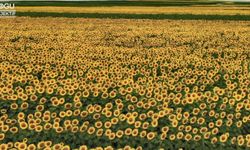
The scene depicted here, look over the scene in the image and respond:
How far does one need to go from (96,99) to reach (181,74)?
131 inches

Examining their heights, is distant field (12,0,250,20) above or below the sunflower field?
below

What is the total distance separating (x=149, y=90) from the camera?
36.2 ft

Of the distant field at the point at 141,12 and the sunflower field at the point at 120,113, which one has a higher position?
the sunflower field at the point at 120,113

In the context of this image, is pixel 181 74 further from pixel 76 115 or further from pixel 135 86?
pixel 76 115

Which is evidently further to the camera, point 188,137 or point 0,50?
point 0,50

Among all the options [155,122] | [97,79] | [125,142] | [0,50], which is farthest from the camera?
[0,50]

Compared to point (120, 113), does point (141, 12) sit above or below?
below

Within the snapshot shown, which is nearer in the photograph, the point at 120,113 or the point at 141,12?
the point at 120,113

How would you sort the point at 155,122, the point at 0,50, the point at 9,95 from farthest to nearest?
the point at 0,50
the point at 9,95
the point at 155,122

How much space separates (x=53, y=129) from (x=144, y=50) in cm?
1260

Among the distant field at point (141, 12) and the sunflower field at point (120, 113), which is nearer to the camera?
the sunflower field at point (120, 113)

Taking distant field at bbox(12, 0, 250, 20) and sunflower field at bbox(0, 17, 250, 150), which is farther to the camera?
distant field at bbox(12, 0, 250, 20)

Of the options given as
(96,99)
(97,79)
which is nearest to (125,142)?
(96,99)

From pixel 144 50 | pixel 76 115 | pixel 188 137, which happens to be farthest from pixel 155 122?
pixel 144 50
